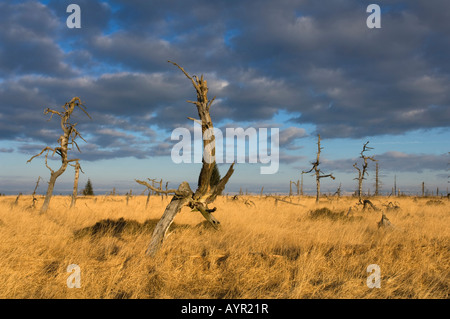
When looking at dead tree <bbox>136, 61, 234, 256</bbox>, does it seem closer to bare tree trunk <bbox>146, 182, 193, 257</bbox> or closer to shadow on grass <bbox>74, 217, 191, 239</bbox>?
bare tree trunk <bbox>146, 182, 193, 257</bbox>

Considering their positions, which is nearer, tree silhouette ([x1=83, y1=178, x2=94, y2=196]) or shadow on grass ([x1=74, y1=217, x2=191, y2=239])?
shadow on grass ([x1=74, y1=217, x2=191, y2=239])

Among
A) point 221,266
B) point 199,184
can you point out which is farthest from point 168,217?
point 221,266

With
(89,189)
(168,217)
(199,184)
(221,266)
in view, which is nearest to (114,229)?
(168,217)

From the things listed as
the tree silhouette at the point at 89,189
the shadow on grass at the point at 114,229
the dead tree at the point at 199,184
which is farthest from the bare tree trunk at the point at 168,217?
the tree silhouette at the point at 89,189

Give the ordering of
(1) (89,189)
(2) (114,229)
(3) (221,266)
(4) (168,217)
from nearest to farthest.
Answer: (3) (221,266), (4) (168,217), (2) (114,229), (1) (89,189)

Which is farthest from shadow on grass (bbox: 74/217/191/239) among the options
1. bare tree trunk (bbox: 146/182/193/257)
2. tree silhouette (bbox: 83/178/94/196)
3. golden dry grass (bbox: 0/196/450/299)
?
tree silhouette (bbox: 83/178/94/196)

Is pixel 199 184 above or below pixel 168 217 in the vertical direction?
above

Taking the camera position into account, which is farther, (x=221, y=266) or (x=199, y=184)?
(x=199, y=184)

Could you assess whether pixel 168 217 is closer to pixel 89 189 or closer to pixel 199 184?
pixel 199 184

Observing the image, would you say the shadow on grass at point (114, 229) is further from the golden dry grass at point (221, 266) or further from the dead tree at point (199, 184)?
the dead tree at point (199, 184)

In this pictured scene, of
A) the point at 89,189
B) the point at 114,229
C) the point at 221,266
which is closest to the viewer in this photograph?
the point at 221,266

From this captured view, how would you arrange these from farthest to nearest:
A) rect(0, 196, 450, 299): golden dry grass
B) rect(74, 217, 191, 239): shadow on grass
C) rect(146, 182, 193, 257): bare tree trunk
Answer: rect(74, 217, 191, 239): shadow on grass → rect(146, 182, 193, 257): bare tree trunk → rect(0, 196, 450, 299): golden dry grass
